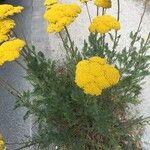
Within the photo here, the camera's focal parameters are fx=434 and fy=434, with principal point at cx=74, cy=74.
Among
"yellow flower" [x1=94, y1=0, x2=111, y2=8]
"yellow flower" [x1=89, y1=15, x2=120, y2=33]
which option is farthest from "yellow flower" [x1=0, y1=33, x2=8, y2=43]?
"yellow flower" [x1=94, y1=0, x2=111, y2=8]

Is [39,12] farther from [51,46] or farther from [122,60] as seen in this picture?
[122,60]

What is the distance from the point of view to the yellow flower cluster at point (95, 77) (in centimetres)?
286

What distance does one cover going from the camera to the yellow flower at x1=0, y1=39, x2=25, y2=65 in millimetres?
3212

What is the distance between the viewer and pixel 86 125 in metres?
4.13

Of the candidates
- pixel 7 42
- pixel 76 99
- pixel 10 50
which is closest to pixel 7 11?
pixel 7 42

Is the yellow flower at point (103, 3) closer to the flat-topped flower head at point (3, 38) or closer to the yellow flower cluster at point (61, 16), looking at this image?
the yellow flower cluster at point (61, 16)

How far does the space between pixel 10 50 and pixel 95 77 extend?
752 millimetres

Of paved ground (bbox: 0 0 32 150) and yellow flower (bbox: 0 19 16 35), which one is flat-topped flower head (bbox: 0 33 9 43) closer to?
yellow flower (bbox: 0 19 16 35)

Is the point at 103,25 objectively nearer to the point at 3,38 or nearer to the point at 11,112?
the point at 3,38

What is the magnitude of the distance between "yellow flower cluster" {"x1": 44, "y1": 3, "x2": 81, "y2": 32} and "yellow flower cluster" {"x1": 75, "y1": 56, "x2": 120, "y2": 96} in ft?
1.58

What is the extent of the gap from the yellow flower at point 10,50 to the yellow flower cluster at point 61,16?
0.30 metres

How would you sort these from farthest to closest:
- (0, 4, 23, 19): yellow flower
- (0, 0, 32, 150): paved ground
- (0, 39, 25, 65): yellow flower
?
(0, 0, 32, 150): paved ground < (0, 4, 23, 19): yellow flower < (0, 39, 25, 65): yellow flower

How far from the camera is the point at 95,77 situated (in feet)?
9.59

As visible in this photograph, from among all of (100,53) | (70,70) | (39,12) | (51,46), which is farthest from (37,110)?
(39,12)
